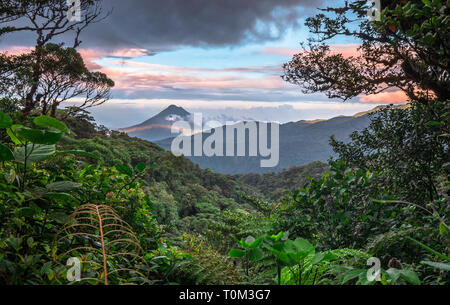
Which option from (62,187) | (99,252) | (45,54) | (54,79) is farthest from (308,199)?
(54,79)

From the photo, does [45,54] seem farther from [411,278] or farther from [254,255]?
[411,278]

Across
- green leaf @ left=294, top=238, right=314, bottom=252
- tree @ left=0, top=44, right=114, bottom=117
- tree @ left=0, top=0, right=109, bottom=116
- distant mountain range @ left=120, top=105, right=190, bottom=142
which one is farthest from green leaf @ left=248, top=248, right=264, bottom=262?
distant mountain range @ left=120, top=105, right=190, bottom=142

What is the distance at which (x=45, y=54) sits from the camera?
10.8m

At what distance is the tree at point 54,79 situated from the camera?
881 cm

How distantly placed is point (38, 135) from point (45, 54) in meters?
12.1

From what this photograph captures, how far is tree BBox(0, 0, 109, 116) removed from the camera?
8.62m

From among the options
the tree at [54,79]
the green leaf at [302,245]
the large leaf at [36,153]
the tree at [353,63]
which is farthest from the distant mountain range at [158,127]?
the green leaf at [302,245]

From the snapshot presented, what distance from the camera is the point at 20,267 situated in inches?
27.5

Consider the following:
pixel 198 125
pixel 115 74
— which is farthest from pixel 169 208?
pixel 198 125

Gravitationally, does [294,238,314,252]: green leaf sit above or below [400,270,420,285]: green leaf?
above

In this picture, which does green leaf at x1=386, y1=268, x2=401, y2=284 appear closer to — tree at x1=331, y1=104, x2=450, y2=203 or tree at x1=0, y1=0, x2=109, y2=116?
tree at x1=331, y1=104, x2=450, y2=203

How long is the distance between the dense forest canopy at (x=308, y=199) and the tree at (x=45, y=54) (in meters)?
0.10

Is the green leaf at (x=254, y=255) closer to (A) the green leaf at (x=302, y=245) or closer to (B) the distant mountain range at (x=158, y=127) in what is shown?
(A) the green leaf at (x=302, y=245)
